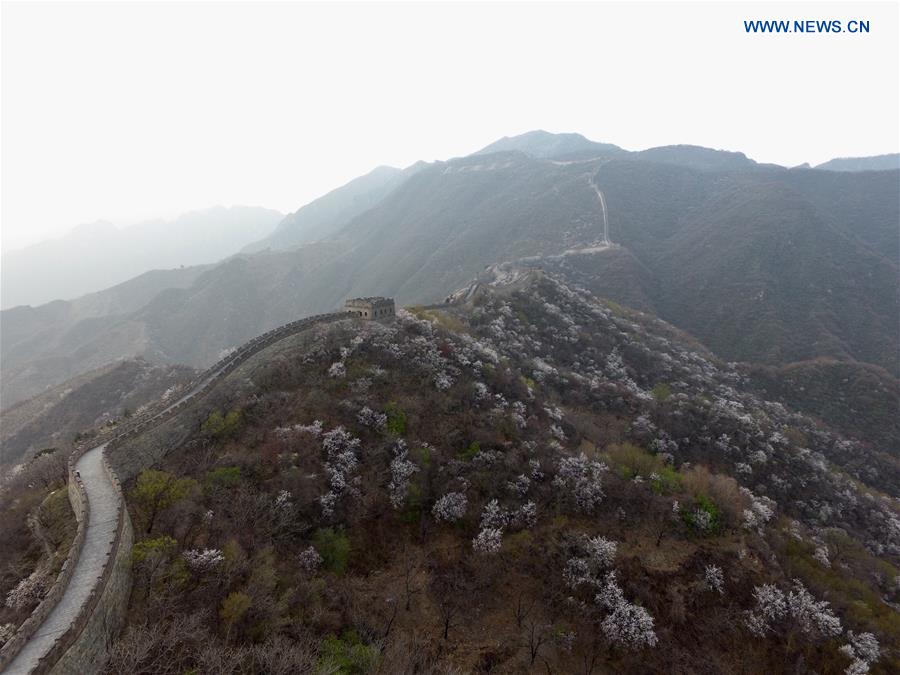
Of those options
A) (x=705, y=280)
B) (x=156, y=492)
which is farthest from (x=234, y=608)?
(x=705, y=280)

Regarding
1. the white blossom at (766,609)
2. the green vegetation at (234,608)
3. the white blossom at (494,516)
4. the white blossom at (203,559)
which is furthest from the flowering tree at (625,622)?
the white blossom at (203,559)

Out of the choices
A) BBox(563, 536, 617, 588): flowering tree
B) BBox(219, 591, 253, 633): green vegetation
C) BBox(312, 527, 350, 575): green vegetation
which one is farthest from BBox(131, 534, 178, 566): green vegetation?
BBox(563, 536, 617, 588): flowering tree

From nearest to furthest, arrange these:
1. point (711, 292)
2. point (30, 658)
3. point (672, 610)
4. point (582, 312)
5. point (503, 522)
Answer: point (30, 658)
point (672, 610)
point (503, 522)
point (582, 312)
point (711, 292)

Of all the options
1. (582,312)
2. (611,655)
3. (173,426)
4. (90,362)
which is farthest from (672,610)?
(90,362)

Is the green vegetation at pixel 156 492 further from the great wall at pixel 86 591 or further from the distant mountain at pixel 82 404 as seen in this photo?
the distant mountain at pixel 82 404

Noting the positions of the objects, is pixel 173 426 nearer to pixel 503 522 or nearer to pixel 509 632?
pixel 503 522

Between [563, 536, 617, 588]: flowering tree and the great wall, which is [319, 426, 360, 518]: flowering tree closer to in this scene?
the great wall
